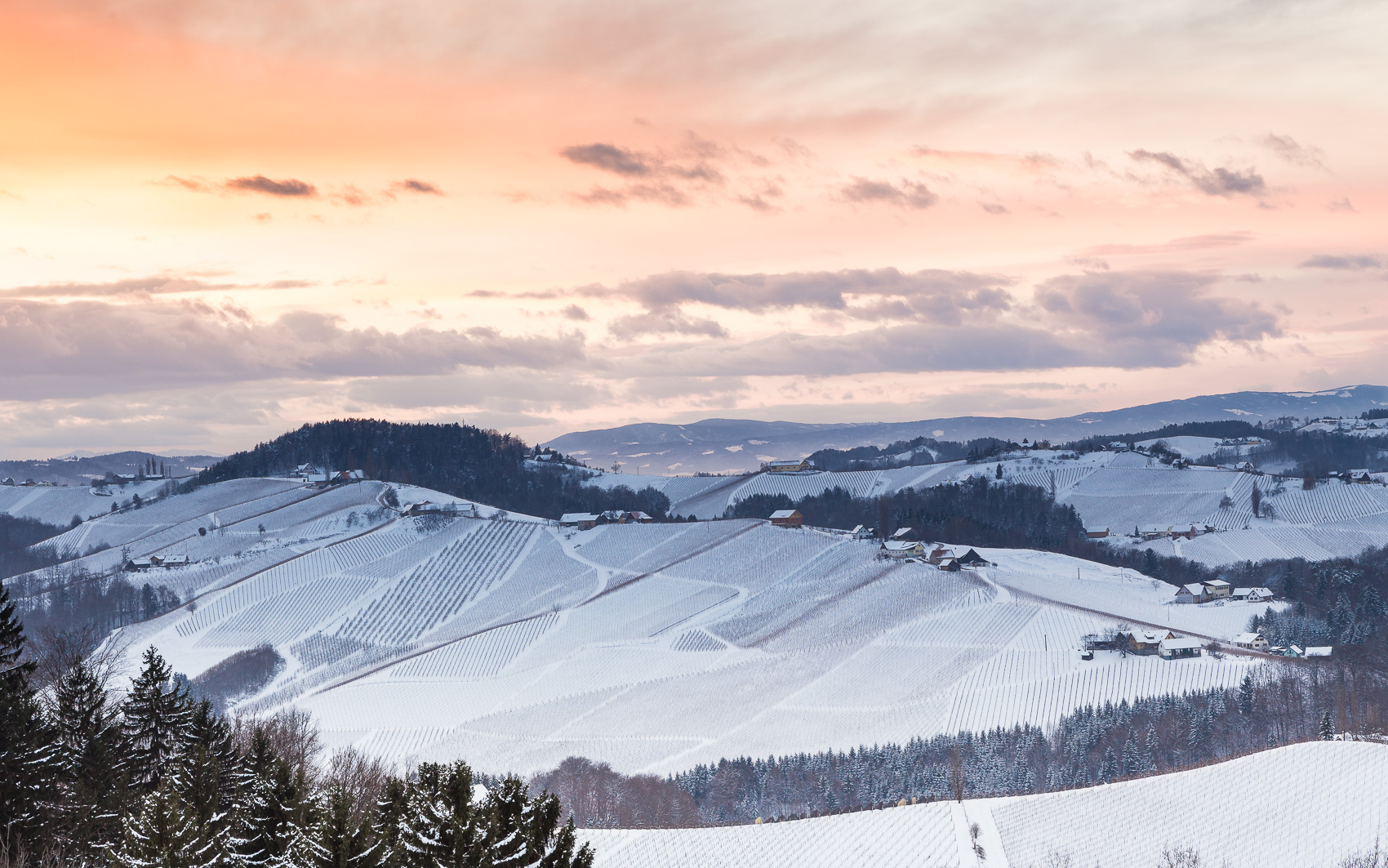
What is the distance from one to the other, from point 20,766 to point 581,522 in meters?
154

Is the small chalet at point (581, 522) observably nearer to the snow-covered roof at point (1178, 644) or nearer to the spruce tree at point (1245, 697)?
the snow-covered roof at point (1178, 644)

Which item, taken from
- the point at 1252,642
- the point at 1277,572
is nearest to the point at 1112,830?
the point at 1252,642

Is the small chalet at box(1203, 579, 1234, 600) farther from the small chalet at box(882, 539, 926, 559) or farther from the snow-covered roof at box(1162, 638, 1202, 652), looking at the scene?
the snow-covered roof at box(1162, 638, 1202, 652)

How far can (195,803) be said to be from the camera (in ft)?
80.6

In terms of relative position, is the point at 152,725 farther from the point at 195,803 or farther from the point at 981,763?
the point at 981,763

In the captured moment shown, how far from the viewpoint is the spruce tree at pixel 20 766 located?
25.8 metres

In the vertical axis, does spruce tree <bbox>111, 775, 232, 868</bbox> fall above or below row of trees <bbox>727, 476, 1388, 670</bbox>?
above

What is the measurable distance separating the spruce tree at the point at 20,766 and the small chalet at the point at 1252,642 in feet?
306

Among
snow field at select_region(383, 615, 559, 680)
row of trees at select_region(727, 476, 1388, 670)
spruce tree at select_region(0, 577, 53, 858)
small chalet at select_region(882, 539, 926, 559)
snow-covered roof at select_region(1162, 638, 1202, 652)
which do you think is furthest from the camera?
small chalet at select_region(882, 539, 926, 559)

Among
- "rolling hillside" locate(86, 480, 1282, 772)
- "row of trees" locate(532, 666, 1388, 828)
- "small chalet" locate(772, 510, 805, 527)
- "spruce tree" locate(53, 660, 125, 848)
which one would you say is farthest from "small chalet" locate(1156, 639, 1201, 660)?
"spruce tree" locate(53, 660, 125, 848)

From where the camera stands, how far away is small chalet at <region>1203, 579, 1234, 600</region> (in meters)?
127

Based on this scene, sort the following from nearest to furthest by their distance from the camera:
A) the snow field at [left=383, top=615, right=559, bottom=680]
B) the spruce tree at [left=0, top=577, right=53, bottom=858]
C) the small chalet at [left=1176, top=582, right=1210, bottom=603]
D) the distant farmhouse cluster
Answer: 1. the spruce tree at [left=0, top=577, right=53, bottom=858]
2. the snow field at [left=383, top=615, right=559, bottom=680]
3. the small chalet at [left=1176, top=582, right=1210, bottom=603]
4. the distant farmhouse cluster

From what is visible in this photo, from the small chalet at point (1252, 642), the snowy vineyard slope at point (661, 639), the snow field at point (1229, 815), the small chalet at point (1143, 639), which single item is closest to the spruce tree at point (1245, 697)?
the snowy vineyard slope at point (661, 639)

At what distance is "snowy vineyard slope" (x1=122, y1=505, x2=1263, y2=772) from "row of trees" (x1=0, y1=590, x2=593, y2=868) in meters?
51.7
